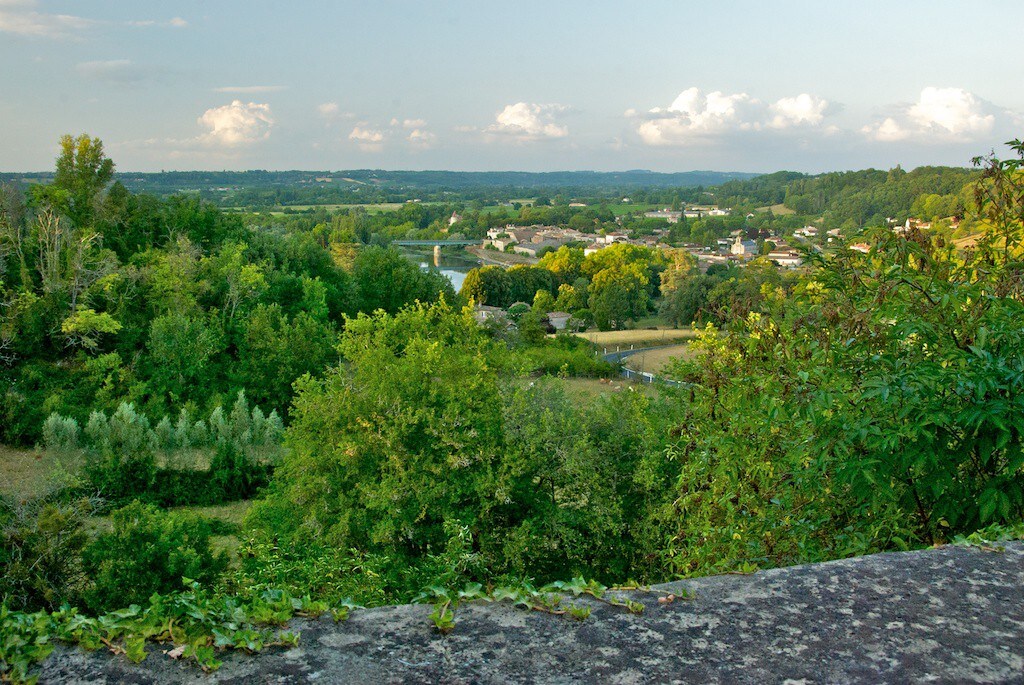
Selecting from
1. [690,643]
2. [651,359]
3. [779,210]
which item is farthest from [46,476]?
[779,210]

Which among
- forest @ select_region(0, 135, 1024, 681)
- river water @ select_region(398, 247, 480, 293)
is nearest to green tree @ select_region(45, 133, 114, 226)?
forest @ select_region(0, 135, 1024, 681)

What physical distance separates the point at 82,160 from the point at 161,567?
32858mm

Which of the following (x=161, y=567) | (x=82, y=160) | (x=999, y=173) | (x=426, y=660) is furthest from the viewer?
(x=82, y=160)

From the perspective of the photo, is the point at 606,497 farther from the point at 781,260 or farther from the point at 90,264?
the point at 781,260

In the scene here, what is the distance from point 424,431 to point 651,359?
3583 cm

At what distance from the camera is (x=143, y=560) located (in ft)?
41.7

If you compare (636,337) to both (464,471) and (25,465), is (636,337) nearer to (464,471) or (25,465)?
(25,465)

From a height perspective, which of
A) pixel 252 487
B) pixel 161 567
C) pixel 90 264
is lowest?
pixel 252 487

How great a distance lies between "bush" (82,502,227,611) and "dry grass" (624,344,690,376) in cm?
3272

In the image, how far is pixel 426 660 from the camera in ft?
7.05

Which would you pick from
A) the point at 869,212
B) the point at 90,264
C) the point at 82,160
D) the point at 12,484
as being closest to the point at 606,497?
the point at 12,484

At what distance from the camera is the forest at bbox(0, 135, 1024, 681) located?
3.99m

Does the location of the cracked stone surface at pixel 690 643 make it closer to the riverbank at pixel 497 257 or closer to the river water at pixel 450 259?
the river water at pixel 450 259

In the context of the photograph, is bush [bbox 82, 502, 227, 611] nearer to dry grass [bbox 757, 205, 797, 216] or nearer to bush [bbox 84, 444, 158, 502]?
bush [bbox 84, 444, 158, 502]
